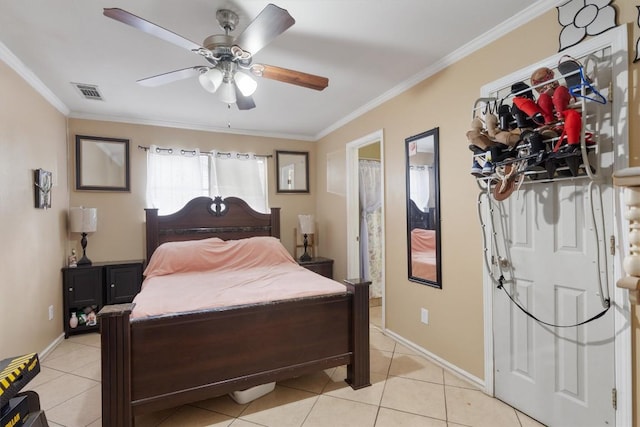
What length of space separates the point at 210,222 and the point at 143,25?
2767mm

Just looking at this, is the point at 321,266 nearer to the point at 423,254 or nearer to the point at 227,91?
the point at 423,254

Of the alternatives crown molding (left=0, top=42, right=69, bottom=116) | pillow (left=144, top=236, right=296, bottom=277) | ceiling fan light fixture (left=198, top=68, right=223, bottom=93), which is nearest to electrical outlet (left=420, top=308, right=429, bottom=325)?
pillow (left=144, top=236, right=296, bottom=277)

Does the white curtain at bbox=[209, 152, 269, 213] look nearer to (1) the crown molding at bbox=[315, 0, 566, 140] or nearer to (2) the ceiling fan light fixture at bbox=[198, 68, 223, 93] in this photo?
(1) the crown molding at bbox=[315, 0, 566, 140]

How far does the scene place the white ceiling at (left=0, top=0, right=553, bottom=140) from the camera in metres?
1.86

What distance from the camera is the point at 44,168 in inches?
118

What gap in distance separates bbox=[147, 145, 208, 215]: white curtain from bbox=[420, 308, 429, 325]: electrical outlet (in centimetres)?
304

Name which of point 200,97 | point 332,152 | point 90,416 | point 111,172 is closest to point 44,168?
point 111,172

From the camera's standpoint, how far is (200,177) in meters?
4.21

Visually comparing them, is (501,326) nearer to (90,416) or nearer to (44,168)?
(90,416)

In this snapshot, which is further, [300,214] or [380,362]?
[300,214]

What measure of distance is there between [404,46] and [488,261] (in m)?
1.66

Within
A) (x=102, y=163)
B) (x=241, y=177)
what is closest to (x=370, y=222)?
(x=241, y=177)

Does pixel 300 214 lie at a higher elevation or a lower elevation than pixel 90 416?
higher

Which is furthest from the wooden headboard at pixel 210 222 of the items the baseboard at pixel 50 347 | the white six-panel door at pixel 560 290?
the white six-panel door at pixel 560 290
